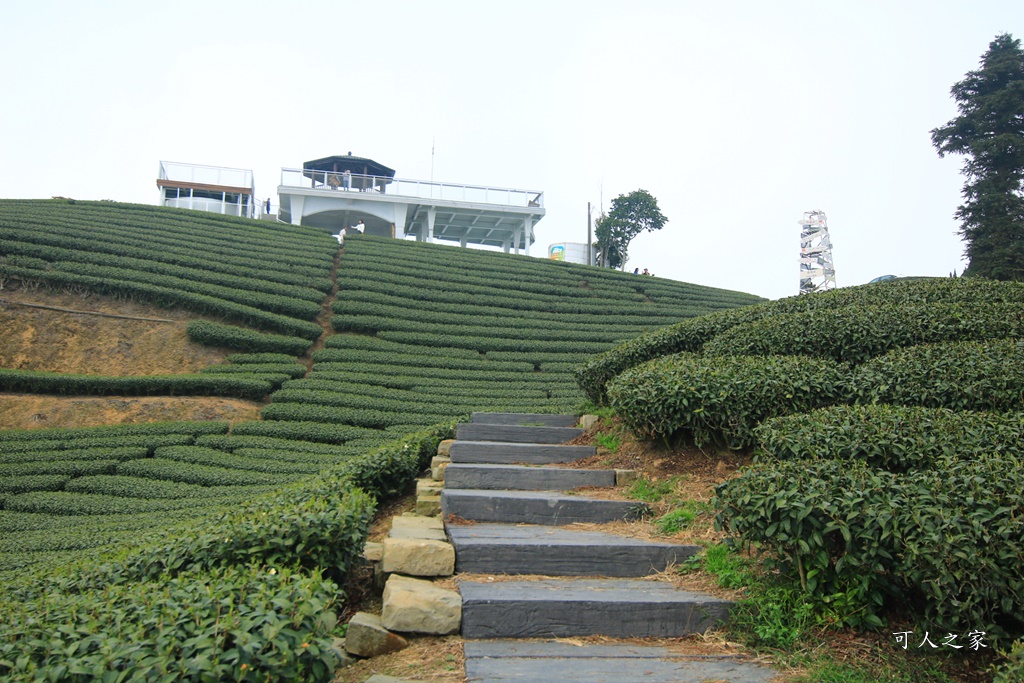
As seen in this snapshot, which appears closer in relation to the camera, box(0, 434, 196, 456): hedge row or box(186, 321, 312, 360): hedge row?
box(0, 434, 196, 456): hedge row

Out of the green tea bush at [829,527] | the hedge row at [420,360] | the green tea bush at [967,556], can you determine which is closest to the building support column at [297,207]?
the hedge row at [420,360]

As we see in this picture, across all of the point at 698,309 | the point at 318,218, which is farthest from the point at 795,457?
the point at 318,218

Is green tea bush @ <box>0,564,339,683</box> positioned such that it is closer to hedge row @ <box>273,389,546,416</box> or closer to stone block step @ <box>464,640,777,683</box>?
stone block step @ <box>464,640,777,683</box>

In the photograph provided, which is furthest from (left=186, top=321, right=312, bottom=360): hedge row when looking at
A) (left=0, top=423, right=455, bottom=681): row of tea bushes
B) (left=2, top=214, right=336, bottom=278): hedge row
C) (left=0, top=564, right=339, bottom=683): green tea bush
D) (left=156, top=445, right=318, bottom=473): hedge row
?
(left=0, top=564, right=339, bottom=683): green tea bush

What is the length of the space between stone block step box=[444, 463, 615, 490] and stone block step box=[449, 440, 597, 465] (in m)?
0.64

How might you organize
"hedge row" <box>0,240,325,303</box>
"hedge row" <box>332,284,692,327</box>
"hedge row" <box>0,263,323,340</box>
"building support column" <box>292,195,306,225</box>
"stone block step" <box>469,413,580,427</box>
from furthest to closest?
"building support column" <box>292,195,306,225</box> < "hedge row" <box>332,284,692,327</box> < "hedge row" <box>0,240,325,303</box> < "hedge row" <box>0,263,323,340</box> < "stone block step" <box>469,413,580,427</box>

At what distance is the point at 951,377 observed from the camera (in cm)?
555

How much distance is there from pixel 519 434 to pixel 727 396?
8.53ft

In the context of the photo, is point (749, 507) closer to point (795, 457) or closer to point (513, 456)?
point (795, 457)

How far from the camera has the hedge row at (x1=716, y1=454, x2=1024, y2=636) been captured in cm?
301

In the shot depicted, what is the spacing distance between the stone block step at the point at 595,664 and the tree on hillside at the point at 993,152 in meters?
19.8

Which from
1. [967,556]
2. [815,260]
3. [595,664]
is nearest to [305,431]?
[595,664]

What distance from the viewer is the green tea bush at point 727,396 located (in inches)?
219

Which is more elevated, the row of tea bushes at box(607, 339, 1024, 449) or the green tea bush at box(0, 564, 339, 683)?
the row of tea bushes at box(607, 339, 1024, 449)
